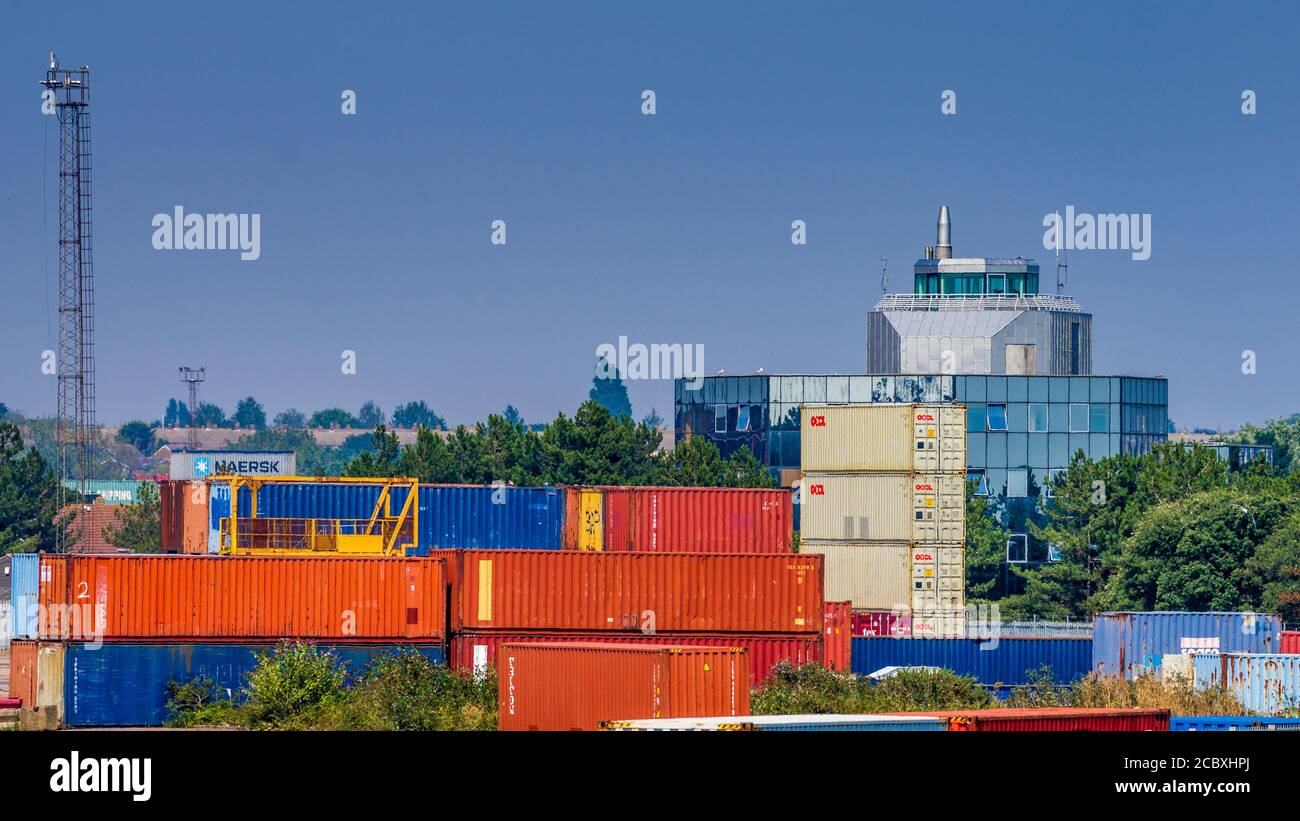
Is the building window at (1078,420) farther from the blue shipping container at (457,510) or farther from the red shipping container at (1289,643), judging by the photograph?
the red shipping container at (1289,643)

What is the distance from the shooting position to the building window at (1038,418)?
A: 375ft

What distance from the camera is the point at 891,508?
56.4 metres

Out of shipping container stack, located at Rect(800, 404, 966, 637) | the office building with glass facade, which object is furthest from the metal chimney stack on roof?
shipping container stack, located at Rect(800, 404, 966, 637)

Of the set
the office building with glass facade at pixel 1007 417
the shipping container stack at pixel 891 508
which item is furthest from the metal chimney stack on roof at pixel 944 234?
the shipping container stack at pixel 891 508

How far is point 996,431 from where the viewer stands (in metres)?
114

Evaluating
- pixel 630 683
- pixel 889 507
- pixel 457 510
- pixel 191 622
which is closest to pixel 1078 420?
pixel 889 507

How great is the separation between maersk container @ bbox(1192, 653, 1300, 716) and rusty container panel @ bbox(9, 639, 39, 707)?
26.2 m

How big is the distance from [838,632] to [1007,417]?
224 feet
